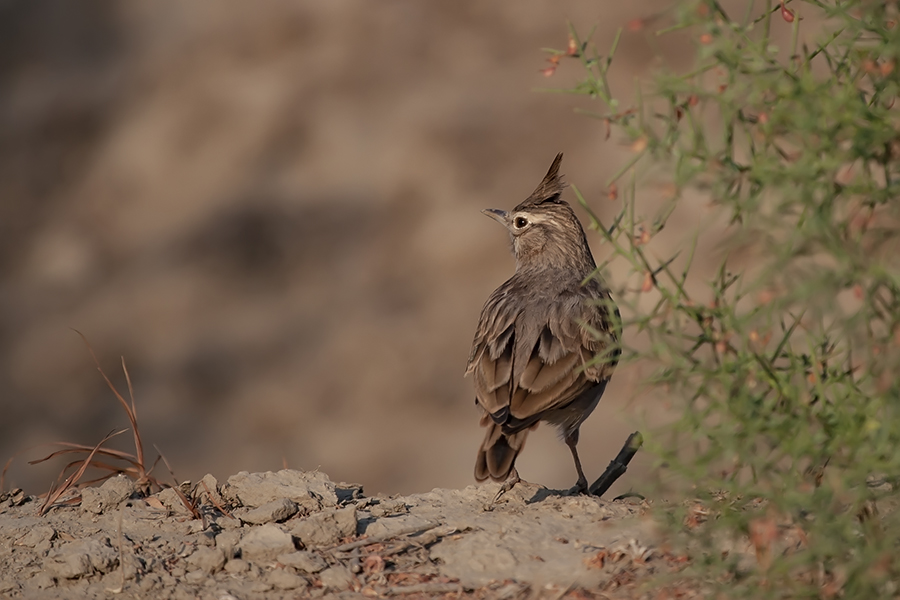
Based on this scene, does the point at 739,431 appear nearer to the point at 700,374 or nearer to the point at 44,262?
the point at 700,374

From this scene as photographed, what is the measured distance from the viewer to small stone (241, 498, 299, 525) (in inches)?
164

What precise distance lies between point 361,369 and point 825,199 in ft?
27.9

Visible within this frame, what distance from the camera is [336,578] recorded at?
3.71 m

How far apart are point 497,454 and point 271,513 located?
43.1 inches

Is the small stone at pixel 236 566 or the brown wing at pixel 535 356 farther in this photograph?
the brown wing at pixel 535 356

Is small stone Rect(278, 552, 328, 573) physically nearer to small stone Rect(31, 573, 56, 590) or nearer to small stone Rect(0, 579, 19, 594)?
small stone Rect(31, 573, 56, 590)

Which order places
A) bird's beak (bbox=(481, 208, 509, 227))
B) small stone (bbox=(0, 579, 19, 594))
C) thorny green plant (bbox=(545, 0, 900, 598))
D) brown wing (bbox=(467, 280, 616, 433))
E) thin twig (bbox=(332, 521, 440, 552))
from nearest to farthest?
1. thorny green plant (bbox=(545, 0, 900, 598))
2. small stone (bbox=(0, 579, 19, 594))
3. thin twig (bbox=(332, 521, 440, 552))
4. brown wing (bbox=(467, 280, 616, 433))
5. bird's beak (bbox=(481, 208, 509, 227))

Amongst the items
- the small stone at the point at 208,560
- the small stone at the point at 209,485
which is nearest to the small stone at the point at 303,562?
the small stone at the point at 208,560

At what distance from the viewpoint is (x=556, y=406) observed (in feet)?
16.9

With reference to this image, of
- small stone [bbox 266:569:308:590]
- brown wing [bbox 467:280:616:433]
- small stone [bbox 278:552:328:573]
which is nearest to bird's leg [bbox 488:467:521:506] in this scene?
brown wing [bbox 467:280:616:433]

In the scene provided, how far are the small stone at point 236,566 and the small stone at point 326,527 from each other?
0.23 m

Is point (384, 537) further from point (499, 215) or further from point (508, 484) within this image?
point (499, 215)

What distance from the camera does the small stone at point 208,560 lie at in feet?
12.4

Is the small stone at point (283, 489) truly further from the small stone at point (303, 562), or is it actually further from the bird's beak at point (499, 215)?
the bird's beak at point (499, 215)
